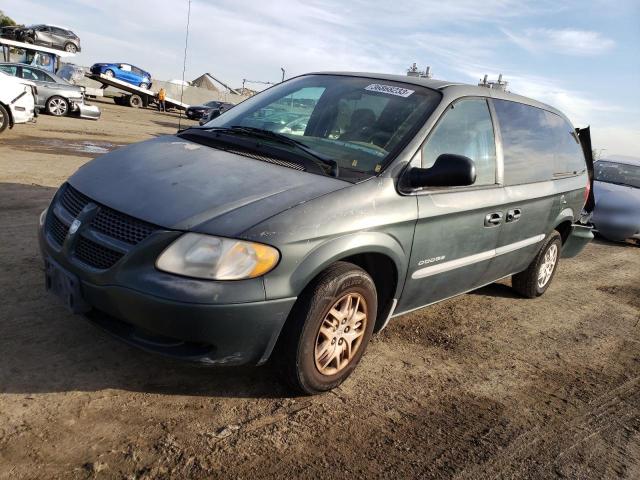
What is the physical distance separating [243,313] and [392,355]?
154 cm

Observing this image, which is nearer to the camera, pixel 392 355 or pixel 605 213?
pixel 392 355

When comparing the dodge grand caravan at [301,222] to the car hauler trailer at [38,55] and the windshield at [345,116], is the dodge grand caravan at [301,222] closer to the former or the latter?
the windshield at [345,116]

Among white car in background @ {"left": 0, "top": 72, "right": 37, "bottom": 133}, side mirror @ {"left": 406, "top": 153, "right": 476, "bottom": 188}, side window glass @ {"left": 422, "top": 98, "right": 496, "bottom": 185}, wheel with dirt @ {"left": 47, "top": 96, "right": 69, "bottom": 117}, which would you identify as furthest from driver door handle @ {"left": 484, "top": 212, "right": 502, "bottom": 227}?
wheel with dirt @ {"left": 47, "top": 96, "right": 69, "bottom": 117}

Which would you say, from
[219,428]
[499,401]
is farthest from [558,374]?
[219,428]

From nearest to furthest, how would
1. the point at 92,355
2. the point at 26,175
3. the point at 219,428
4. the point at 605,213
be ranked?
the point at 219,428 → the point at 92,355 → the point at 26,175 → the point at 605,213

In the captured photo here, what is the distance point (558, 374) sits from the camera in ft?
12.5

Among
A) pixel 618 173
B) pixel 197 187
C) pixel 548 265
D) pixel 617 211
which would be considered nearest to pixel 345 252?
pixel 197 187

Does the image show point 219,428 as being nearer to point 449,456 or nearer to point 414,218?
point 449,456

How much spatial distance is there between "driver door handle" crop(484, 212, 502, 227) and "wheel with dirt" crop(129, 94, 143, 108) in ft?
104

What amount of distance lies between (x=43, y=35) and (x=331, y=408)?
3355cm

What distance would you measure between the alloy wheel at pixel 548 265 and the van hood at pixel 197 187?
309 centimetres

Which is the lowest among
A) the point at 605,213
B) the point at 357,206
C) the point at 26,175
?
the point at 26,175

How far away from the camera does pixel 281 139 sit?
3.44 m

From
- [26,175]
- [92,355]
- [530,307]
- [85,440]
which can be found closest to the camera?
[85,440]
